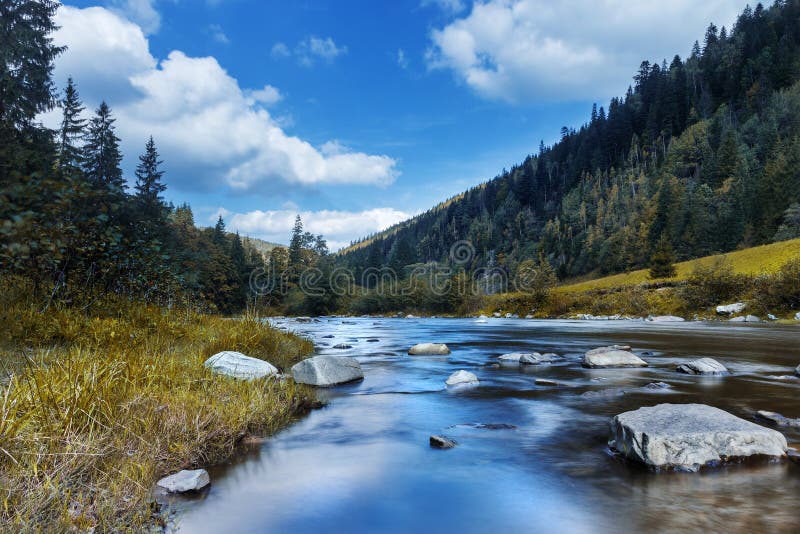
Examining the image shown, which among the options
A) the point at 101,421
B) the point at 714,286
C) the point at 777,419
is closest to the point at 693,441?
the point at 777,419

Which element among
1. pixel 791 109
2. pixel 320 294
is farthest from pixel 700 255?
pixel 320 294

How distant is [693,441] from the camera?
4.79 metres

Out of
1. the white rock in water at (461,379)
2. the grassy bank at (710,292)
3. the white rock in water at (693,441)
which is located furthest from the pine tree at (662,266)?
the white rock in water at (693,441)

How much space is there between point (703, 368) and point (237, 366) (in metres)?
11.6

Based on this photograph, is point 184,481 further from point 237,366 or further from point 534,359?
point 534,359

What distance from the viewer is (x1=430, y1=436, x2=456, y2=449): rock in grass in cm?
577

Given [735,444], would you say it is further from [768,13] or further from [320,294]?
[768,13]

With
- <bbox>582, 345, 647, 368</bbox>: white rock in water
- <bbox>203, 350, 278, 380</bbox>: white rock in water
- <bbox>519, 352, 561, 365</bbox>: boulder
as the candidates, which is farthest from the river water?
<bbox>519, 352, 561, 365</bbox>: boulder

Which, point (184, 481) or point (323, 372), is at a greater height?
point (184, 481)

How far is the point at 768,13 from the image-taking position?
13375 cm

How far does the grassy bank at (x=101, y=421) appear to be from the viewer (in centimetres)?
315

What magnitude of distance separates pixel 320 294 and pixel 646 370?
8604 centimetres

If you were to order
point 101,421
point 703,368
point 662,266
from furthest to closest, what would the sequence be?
1. point 662,266
2. point 703,368
3. point 101,421

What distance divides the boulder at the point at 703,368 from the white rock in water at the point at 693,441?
6.88 m
